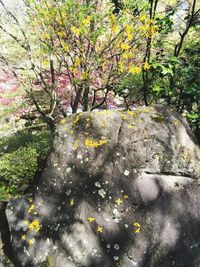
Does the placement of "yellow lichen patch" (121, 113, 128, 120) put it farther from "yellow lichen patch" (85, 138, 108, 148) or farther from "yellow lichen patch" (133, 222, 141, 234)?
"yellow lichen patch" (133, 222, 141, 234)

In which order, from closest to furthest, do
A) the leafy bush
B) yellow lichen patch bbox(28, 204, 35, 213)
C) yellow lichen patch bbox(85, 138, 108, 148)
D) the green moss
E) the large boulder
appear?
1. the large boulder
2. yellow lichen patch bbox(28, 204, 35, 213)
3. yellow lichen patch bbox(85, 138, 108, 148)
4. the green moss
5. the leafy bush

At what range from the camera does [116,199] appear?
3848 millimetres

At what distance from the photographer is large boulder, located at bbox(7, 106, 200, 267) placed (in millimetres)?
3619

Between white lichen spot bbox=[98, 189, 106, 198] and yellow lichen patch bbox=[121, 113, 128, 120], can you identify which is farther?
yellow lichen patch bbox=[121, 113, 128, 120]

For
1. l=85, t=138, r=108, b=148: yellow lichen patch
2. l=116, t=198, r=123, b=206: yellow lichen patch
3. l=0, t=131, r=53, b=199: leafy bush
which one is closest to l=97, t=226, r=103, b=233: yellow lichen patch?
l=116, t=198, r=123, b=206: yellow lichen patch

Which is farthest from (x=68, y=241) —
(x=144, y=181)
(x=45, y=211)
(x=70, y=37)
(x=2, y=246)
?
(x=70, y=37)

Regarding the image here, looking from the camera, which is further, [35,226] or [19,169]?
[19,169]

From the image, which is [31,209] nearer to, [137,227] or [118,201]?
[118,201]

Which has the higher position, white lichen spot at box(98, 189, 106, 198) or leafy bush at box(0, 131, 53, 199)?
white lichen spot at box(98, 189, 106, 198)

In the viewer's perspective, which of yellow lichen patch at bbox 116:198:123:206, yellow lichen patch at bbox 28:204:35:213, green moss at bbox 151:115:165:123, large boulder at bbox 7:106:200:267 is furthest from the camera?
green moss at bbox 151:115:165:123

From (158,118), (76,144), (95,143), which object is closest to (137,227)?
(95,143)

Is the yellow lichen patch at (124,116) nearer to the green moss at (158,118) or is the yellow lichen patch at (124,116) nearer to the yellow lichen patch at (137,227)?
the green moss at (158,118)

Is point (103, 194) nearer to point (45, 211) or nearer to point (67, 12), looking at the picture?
point (45, 211)

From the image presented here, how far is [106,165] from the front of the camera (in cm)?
406
